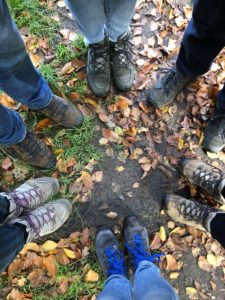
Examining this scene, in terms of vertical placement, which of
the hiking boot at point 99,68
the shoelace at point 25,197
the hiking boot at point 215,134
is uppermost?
the hiking boot at point 99,68

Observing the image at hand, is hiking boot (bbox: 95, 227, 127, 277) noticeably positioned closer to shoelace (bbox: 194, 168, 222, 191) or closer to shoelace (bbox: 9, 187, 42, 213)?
shoelace (bbox: 9, 187, 42, 213)

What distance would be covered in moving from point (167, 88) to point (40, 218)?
55.1 inches

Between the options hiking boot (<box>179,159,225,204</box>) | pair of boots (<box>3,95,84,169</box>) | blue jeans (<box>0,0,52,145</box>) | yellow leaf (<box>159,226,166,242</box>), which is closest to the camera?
blue jeans (<box>0,0,52,145</box>)

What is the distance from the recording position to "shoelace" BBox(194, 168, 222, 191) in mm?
2349

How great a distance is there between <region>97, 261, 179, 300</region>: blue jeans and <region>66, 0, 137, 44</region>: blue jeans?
1.59 m

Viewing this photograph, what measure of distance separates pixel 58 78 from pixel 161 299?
187cm

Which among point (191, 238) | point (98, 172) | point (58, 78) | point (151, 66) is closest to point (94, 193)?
point (98, 172)

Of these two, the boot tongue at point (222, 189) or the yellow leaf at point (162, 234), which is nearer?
the boot tongue at point (222, 189)

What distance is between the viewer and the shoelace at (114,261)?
216cm

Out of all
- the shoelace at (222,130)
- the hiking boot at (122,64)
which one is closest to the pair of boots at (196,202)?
the shoelace at (222,130)

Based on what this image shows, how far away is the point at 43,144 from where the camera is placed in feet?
7.73

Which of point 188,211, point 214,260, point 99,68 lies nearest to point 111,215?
point 188,211

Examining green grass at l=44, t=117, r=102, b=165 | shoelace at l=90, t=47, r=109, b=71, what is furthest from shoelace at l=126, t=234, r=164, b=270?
shoelace at l=90, t=47, r=109, b=71

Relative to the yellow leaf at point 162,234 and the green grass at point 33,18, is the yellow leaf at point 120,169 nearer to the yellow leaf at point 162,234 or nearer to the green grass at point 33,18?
the yellow leaf at point 162,234
